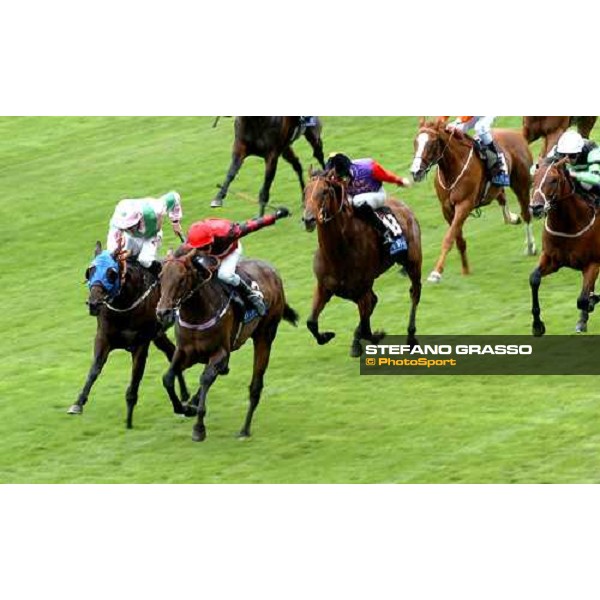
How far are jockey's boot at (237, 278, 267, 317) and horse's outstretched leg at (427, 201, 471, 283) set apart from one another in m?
6.27

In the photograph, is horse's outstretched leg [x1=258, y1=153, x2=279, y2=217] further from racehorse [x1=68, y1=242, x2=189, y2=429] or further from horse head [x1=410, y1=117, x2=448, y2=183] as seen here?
racehorse [x1=68, y1=242, x2=189, y2=429]

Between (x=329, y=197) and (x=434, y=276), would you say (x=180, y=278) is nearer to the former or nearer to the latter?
(x=329, y=197)

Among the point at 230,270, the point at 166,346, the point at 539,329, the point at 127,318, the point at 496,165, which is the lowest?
the point at 539,329

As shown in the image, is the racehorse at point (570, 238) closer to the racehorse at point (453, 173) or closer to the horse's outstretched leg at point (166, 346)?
the racehorse at point (453, 173)

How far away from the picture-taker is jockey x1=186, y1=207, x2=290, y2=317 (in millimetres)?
23000

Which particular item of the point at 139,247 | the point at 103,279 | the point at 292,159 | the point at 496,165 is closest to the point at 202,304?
the point at 103,279

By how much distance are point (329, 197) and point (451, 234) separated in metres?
4.79

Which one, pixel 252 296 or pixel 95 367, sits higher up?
pixel 252 296

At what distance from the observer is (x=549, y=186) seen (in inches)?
1022

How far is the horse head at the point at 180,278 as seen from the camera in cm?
2228

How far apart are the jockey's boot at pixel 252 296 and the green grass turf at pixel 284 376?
1.58m

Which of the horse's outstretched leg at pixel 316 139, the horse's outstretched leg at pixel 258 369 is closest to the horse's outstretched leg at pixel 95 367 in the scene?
the horse's outstretched leg at pixel 258 369

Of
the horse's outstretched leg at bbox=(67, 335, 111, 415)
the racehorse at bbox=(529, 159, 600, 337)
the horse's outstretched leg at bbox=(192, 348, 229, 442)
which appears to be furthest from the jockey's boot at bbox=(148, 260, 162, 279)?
the racehorse at bbox=(529, 159, 600, 337)

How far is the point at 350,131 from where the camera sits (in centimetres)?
4019
